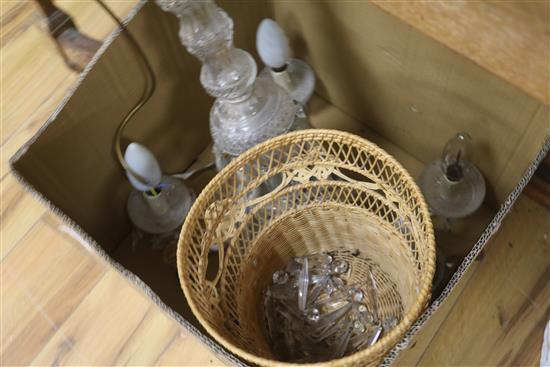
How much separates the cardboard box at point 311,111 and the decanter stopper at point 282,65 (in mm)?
28

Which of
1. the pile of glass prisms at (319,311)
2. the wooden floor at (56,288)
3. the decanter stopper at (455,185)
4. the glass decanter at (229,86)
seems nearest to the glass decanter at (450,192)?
the decanter stopper at (455,185)

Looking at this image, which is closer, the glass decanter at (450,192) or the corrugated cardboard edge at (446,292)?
the corrugated cardboard edge at (446,292)

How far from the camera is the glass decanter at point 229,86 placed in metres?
0.67

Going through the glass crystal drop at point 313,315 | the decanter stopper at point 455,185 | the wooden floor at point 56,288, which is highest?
the wooden floor at point 56,288

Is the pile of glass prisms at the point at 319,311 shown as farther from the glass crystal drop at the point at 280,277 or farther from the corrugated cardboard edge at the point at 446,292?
the corrugated cardboard edge at the point at 446,292

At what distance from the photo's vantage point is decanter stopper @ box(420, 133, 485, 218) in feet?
2.65

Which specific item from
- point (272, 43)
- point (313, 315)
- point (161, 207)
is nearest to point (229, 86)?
point (272, 43)

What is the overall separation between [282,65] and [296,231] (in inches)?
9.9

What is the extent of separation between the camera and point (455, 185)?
32.3 inches

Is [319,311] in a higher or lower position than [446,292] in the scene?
lower

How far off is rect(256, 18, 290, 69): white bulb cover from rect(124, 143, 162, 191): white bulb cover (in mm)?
221

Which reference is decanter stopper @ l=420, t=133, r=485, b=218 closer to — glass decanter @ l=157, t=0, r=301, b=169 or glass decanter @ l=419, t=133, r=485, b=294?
glass decanter @ l=419, t=133, r=485, b=294

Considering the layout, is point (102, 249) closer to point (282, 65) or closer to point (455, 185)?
point (282, 65)

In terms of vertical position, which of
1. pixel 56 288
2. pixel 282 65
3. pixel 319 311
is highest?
pixel 282 65
